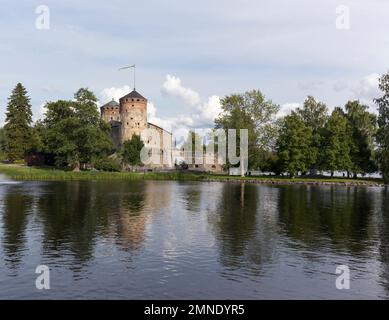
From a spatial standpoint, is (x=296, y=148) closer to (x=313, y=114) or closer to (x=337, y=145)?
(x=337, y=145)

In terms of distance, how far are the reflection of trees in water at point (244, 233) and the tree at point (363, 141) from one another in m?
50.4

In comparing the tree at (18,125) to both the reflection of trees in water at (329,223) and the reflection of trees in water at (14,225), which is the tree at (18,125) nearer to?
the reflection of trees in water at (14,225)

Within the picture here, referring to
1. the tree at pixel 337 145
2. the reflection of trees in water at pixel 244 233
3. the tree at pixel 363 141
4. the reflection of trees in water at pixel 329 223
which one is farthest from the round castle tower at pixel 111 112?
the reflection of trees in water at pixel 244 233

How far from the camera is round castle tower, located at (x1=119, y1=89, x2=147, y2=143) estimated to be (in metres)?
112

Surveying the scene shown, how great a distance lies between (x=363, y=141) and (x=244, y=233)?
219 feet

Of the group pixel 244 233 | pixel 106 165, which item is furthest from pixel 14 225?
pixel 106 165

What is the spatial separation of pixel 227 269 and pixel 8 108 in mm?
91768

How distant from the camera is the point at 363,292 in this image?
14.1 meters

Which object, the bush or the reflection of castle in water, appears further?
the bush

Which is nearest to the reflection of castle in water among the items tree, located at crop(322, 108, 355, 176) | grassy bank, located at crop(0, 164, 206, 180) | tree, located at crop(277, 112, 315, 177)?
grassy bank, located at crop(0, 164, 206, 180)

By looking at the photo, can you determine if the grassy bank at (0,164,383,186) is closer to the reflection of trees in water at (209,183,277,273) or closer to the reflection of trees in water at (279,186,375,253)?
the reflection of trees in water at (279,186,375,253)

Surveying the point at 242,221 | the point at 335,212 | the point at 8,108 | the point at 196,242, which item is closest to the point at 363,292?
the point at 196,242

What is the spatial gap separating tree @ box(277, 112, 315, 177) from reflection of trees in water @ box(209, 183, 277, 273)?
140 ft
